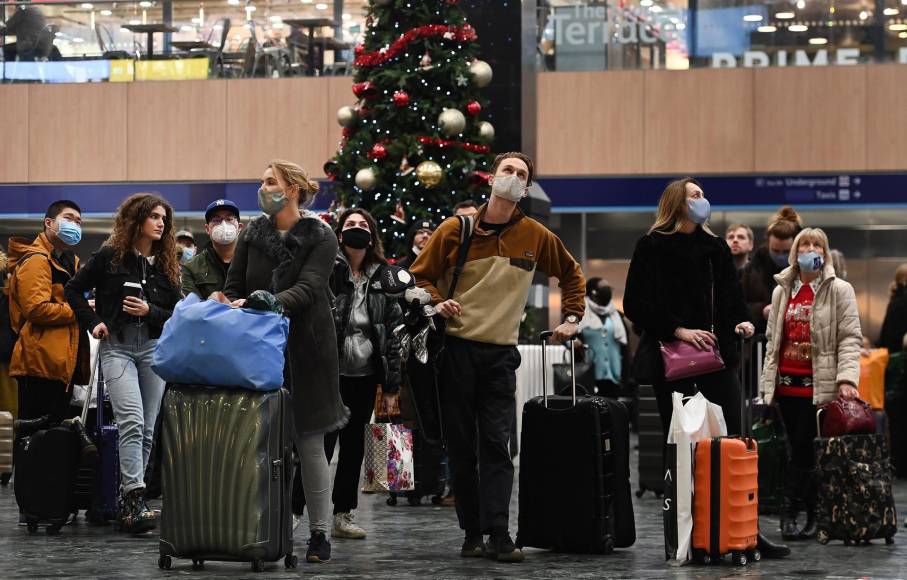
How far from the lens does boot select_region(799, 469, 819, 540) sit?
8359mm

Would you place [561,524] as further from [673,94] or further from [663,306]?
[673,94]

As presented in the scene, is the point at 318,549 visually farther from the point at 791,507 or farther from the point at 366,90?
the point at 366,90

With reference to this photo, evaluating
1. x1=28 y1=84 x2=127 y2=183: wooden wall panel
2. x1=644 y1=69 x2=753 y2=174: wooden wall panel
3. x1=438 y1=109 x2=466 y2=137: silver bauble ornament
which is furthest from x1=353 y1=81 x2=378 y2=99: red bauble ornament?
x1=28 y1=84 x2=127 y2=183: wooden wall panel

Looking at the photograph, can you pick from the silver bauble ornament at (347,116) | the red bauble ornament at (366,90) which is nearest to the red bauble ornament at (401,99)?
the red bauble ornament at (366,90)

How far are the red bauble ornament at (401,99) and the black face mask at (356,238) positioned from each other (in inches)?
178

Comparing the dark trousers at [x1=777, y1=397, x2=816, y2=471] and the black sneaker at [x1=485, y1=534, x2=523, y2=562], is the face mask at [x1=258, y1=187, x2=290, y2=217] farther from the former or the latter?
the dark trousers at [x1=777, y1=397, x2=816, y2=471]

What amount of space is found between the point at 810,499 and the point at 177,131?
1540 cm

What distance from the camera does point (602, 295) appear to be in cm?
1652

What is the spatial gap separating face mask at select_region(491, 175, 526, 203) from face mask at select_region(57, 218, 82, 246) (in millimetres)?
3010

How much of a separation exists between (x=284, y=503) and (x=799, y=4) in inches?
564

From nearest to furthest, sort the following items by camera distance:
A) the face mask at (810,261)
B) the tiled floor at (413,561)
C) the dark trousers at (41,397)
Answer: the tiled floor at (413,561)
the face mask at (810,261)
the dark trousers at (41,397)

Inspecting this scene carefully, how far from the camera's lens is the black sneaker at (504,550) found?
275 inches

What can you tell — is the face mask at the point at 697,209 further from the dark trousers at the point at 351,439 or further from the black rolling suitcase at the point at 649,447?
the black rolling suitcase at the point at 649,447

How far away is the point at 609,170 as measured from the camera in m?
20.8
